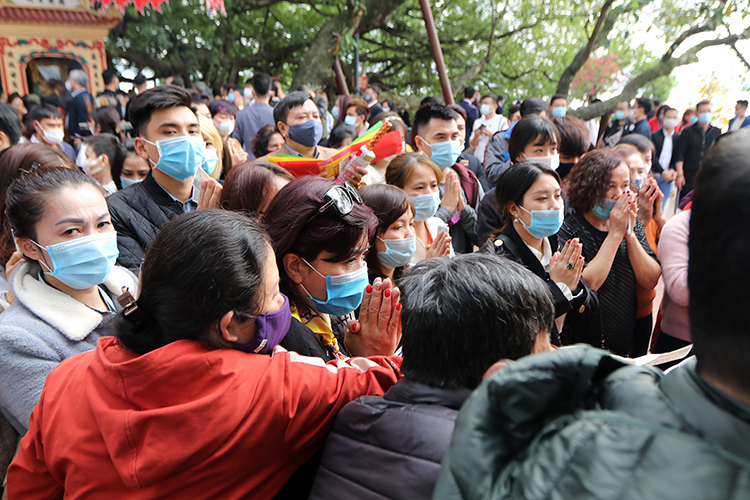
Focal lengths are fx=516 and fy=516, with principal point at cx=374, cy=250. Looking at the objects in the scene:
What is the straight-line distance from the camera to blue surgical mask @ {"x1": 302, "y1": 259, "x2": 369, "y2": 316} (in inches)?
76.5

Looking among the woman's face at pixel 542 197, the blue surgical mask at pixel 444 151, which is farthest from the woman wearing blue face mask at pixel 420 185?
the blue surgical mask at pixel 444 151

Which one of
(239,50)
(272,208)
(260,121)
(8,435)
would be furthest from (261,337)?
(239,50)

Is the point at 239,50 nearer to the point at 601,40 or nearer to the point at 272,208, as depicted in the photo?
the point at 601,40

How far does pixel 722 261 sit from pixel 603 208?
2.49 meters

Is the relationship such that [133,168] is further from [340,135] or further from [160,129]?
[340,135]

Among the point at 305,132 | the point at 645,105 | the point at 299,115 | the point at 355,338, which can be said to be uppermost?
the point at 645,105

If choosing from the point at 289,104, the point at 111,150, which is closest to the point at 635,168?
the point at 289,104

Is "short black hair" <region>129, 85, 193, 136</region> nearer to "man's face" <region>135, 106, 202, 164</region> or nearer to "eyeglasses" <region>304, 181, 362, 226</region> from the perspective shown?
"man's face" <region>135, 106, 202, 164</region>

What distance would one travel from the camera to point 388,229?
8.19 feet

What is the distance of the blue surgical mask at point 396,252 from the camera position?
250cm

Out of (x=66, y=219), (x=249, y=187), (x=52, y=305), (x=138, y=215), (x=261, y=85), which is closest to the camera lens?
(x=52, y=305)

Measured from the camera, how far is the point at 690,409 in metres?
0.60

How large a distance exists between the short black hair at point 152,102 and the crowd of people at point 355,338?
1 centimetres

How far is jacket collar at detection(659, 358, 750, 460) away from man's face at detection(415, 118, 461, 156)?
343cm
